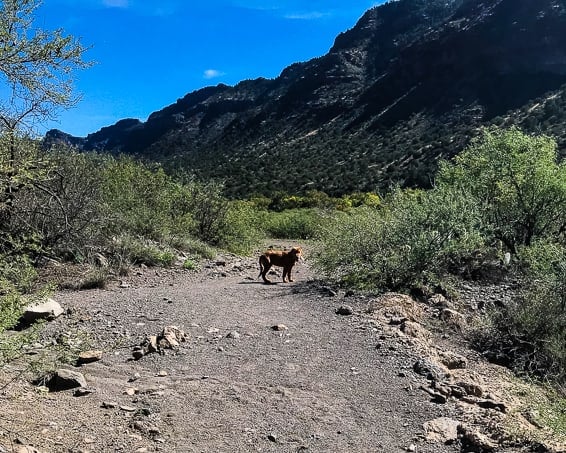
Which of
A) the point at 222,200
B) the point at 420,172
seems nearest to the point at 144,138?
the point at 420,172

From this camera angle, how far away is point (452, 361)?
6.45 m

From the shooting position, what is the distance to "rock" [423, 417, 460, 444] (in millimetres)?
4516

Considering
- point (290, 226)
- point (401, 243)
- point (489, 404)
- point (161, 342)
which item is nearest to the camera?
→ point (489, 404)

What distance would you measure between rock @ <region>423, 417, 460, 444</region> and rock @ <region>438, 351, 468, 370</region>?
1638 millimetres

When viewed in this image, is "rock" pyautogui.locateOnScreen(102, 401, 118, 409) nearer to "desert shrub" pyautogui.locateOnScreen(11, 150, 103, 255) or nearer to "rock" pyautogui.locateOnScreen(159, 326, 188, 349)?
"rock" pyautogui.locateOnScreen(159, 326, 188, 349)

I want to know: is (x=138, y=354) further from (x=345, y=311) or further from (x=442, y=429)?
(x=442, y=429)

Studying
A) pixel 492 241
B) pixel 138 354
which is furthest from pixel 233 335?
pixel 492 241

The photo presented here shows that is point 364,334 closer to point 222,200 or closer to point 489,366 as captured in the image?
point 489,366

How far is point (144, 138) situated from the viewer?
5044 inches

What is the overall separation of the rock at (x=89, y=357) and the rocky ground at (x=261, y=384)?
1 centimetres

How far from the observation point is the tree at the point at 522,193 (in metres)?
12.4

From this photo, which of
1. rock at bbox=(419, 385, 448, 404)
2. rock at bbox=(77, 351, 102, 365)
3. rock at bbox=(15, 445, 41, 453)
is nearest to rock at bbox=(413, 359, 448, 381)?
rock at bbox=(419, 385, 448, 404)

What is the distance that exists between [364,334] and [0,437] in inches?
171

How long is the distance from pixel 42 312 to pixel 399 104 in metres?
60.4
